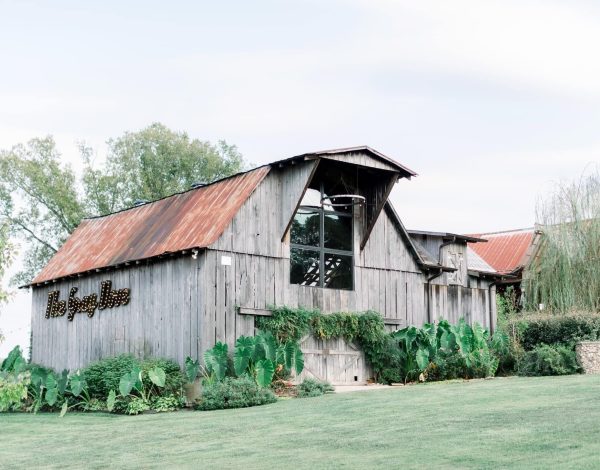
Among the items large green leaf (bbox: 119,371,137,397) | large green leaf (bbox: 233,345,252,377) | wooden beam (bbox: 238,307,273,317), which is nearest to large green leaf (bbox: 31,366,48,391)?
large green leaf (bbox: 119,371,137,397)

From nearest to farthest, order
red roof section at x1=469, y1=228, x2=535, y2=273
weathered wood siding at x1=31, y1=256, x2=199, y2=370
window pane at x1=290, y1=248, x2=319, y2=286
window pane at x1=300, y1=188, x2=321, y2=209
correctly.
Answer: weathered wood siding at x1=31, y1=256, x2=199, y2=370
window pane at x1=290, y1=248, x2=319, y2=286
window pane at x1=300, y1=188, x2=321, y2=209
red roof section at x1=469, y1=228, x2=535, y2=273

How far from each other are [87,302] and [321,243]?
7.48 m

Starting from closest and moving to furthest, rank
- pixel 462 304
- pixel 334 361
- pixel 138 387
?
1. pixel 138 387
2. pixel 334 361
3. pixel 462 304

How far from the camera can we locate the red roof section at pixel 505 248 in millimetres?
45750

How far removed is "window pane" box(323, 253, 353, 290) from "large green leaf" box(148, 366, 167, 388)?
575cm

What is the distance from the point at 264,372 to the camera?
22.9 meters

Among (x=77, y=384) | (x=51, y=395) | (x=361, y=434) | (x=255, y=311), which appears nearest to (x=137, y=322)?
(x=77, y=384)

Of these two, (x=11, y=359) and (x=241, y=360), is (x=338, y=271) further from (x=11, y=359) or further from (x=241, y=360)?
(x=11, y=359)

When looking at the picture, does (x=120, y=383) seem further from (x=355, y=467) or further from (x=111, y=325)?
(x=355, y=467)

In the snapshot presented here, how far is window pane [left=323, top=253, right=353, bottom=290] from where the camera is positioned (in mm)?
27031

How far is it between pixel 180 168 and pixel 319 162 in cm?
2751

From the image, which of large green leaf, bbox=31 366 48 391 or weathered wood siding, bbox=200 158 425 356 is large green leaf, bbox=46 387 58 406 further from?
weathered wood siding, bbox=200 158 425 356

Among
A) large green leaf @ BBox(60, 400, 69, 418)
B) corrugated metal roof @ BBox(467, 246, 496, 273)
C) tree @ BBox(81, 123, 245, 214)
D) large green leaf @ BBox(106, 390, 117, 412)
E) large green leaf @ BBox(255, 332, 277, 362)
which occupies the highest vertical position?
tree @ BBox(81, 123, 245, 214)

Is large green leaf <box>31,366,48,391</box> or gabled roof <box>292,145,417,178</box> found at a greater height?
gabled roof <box>292,145,417,178</box>
